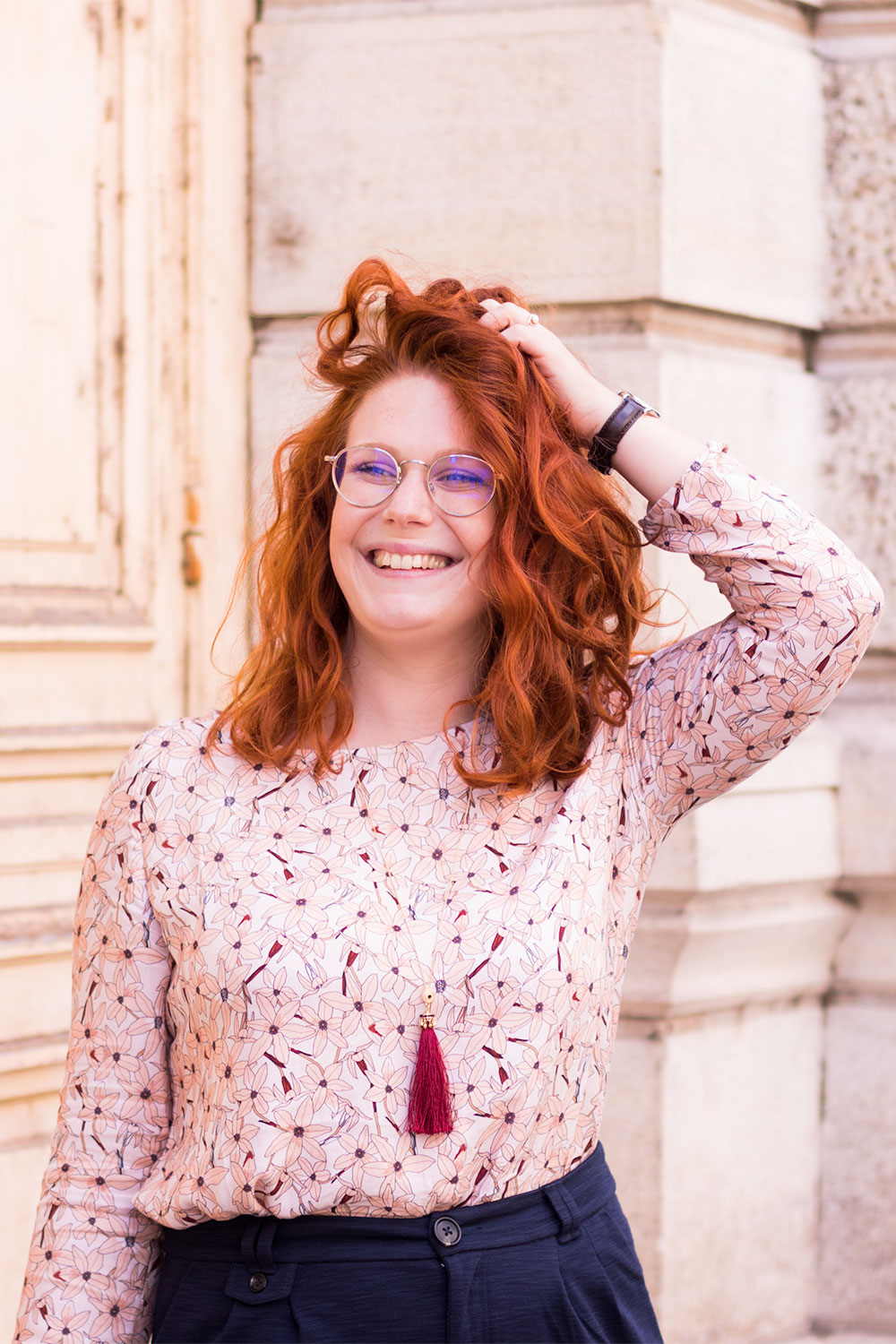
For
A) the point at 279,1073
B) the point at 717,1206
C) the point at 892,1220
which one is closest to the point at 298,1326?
the point at 279,1073

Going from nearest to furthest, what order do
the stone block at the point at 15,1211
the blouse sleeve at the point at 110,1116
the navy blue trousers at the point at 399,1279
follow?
the navy blue trousers at the point at 399,1279
the blouse sleeve at the point at 110,1116
the stone block at the point at 15,1211

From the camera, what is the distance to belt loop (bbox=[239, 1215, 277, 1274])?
60.9 inches

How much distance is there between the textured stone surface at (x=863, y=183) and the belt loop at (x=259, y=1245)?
2030 millimetres

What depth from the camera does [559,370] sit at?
70.1 inches

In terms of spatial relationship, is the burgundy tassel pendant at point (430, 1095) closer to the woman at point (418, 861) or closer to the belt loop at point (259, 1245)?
the woman at point (418, 861)

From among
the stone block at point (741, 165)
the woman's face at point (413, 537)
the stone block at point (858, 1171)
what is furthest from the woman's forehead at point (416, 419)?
the stone block at point (858, 1171)

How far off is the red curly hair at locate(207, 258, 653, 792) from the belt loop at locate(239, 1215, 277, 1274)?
0.48 m

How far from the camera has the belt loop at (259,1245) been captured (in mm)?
1546

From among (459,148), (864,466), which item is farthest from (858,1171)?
(459,148)

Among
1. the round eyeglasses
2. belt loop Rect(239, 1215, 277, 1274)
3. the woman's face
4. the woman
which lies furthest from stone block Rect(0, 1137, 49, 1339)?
the round eyeglasses

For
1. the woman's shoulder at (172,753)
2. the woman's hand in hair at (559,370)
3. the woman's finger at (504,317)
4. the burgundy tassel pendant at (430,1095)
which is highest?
the woman's finger at (504,317)

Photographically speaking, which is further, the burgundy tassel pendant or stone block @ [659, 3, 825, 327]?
stone block @ [659, 3, 825, 327]

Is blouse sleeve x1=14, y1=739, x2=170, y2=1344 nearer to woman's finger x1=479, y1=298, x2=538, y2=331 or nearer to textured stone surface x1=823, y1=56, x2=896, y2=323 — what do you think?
woman's finger x1=479, y1=298, x2=538, y2=331

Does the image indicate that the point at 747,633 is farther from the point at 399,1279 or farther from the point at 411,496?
the point at 399,1279
